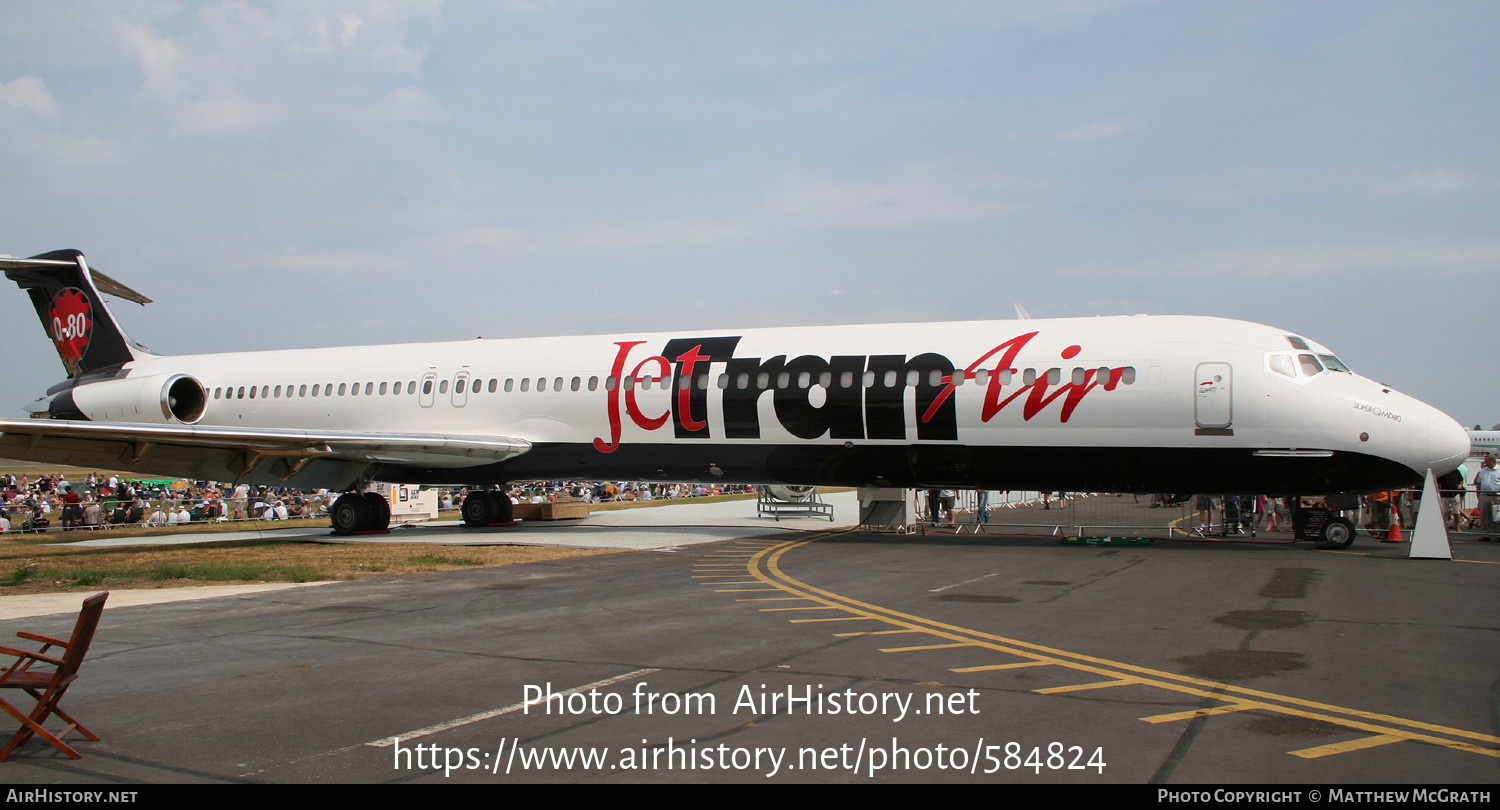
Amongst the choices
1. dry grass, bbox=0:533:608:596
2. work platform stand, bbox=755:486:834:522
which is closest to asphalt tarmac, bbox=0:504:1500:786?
dry grass, bbox=0:533:608:596

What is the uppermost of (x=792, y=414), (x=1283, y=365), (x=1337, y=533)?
(x=1283, y=365)

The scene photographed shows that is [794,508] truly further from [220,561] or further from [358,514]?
[220,561]

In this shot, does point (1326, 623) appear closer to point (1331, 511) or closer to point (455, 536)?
point (1331, 511)

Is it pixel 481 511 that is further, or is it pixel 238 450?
pixel 481 511

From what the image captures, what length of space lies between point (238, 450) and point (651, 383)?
28.1ft

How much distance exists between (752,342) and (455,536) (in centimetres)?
779

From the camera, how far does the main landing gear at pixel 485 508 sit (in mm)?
25703

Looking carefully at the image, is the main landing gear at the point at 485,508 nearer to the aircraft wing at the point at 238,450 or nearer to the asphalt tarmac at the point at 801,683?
the aircraft wing at the point at 238,450

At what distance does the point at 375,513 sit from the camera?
23844 millimetres

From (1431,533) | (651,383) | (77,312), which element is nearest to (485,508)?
(651,383)

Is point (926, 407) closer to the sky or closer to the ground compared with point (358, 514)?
closer to the sky

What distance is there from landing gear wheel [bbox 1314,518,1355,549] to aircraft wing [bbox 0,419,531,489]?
15.5 meters

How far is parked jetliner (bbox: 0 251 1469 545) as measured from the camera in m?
16.9
